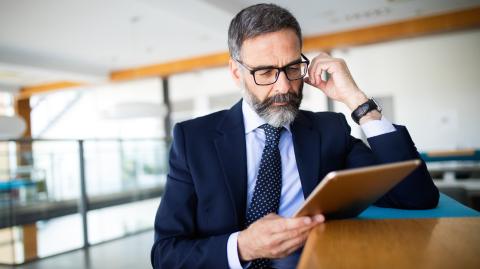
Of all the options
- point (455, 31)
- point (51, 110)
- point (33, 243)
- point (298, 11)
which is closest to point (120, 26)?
point (298, 11)

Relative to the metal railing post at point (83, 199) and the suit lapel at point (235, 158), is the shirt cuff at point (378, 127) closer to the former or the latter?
the suit lapel at point (235, 158)

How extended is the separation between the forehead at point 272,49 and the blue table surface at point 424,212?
50cm

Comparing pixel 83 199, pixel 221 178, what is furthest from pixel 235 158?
pixel 83 199

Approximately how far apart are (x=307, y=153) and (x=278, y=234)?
0.47 meters

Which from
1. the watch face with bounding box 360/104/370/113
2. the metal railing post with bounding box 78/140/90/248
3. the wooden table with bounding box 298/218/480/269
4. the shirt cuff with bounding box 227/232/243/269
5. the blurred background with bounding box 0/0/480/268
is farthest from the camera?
the blurred background with bounding box 0/0/480/268

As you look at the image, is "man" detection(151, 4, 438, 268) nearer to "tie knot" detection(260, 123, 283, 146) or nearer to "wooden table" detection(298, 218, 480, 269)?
"tie knot" detection(260, 123, 283, 146)

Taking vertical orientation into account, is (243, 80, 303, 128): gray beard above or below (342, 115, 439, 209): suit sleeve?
above

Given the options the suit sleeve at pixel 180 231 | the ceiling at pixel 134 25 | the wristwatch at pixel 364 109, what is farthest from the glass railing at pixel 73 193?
the wristwatch at pixel 364 109

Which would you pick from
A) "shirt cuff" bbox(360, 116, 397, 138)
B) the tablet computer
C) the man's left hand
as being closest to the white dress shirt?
"shirt cuff" bbox(360, 116, 397, 138)

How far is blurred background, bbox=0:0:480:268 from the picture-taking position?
4.54 metres

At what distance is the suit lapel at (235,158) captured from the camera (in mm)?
1214

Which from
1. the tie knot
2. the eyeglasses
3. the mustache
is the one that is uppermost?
the eyeglasses

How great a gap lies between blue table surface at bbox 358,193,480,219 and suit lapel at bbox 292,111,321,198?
18 centimetres

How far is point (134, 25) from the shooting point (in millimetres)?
6844
